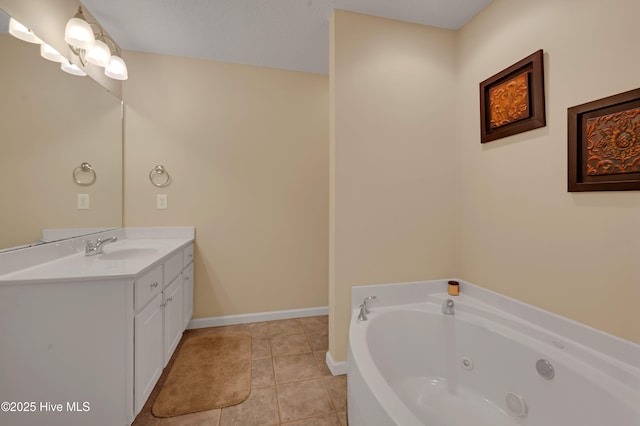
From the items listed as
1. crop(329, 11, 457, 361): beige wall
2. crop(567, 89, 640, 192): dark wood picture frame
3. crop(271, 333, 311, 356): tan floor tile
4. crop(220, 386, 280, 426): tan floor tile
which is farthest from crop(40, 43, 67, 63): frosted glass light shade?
crop(567, 89, 640, 192): dark wood picture frame

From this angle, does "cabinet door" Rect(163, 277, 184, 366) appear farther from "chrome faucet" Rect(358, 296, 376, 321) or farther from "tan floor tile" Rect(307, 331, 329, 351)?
"chrome faucet" Rect(358, 296, 376, 321)

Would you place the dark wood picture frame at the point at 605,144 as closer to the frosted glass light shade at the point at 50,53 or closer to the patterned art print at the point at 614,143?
the patterned art print at the point at 614,143

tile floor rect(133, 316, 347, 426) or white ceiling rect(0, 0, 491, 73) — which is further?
white ceiling rect(0, 0, 491, 73)

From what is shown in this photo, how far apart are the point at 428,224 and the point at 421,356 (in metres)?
0.87

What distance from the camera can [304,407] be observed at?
55.0 inches

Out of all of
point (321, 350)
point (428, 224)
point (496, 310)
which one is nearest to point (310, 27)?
point (428, 224)

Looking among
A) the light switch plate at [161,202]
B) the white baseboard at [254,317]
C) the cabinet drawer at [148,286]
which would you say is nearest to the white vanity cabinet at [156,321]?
the cabinet drawer at [148,286]

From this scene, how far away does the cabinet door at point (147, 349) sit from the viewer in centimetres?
123

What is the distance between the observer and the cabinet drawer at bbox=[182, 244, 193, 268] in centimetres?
198

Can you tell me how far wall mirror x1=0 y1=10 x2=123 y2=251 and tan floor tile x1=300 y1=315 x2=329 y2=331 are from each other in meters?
1.86

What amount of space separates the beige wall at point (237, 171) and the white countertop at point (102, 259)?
15 centimetres

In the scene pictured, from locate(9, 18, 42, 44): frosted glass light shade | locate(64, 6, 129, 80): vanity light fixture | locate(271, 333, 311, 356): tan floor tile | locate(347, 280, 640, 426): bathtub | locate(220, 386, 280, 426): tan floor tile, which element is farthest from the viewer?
locate(271, 333, 311, 356): tan floor tile

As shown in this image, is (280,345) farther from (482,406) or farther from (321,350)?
(482,406)

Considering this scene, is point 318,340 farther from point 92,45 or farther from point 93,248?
point 92,45
